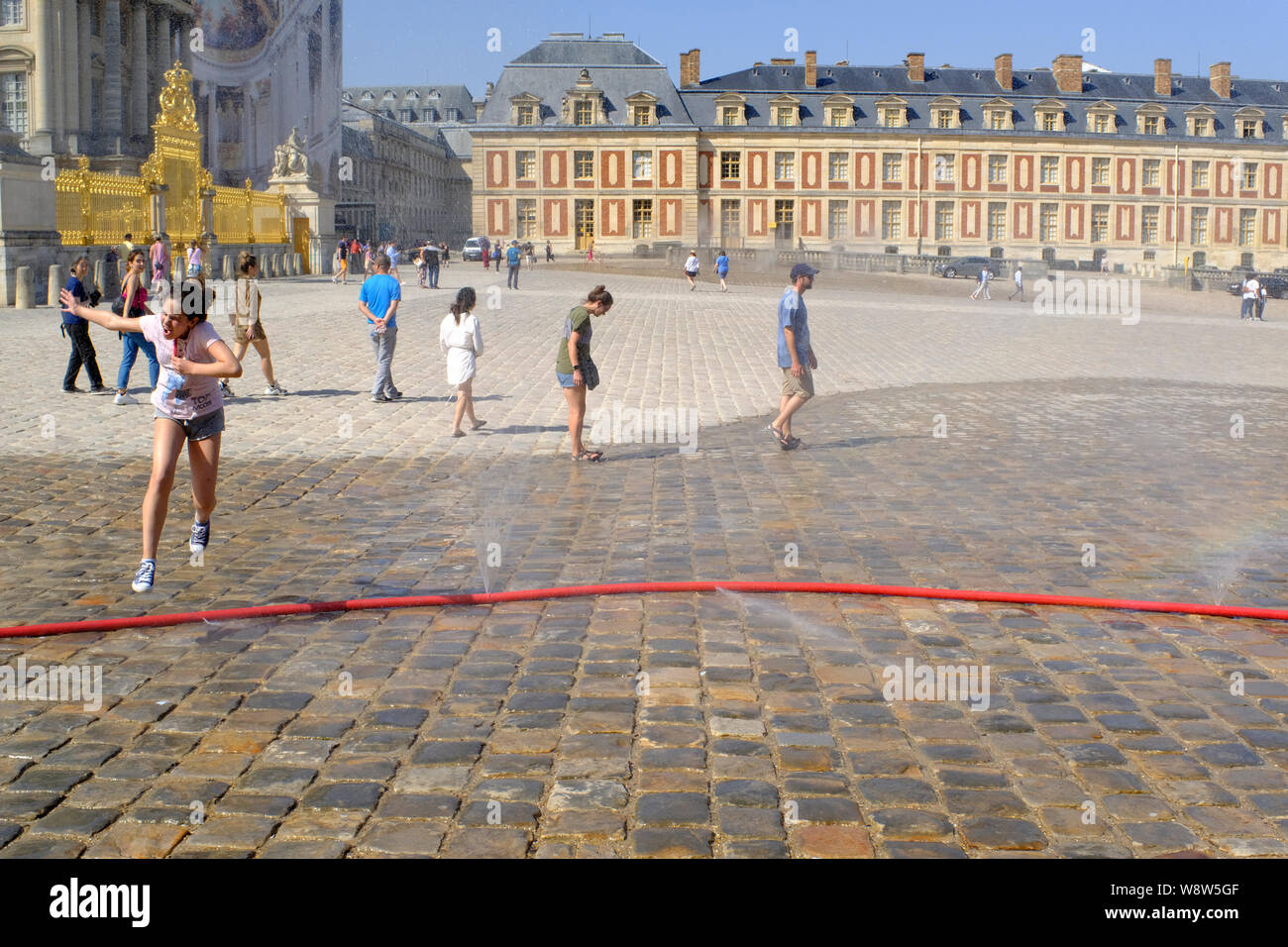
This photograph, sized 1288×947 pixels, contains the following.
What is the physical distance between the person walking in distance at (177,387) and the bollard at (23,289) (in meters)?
20.3

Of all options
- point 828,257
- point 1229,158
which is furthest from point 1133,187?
point 828,257

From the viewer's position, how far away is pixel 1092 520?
336 inches

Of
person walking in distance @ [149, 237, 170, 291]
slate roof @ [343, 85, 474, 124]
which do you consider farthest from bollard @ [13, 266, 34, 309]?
slate roof @ [343, 85, 474, 124]

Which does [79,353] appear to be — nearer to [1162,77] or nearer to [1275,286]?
[1275,286]

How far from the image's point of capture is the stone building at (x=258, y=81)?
196ft

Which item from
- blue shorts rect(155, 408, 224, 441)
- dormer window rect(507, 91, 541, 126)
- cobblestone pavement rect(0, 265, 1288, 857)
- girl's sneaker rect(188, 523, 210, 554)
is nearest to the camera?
cobblestone pavement rect(0, 265, 1288, 857)

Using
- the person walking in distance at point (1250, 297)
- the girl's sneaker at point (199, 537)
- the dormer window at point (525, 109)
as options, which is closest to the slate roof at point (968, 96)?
the dormer window at point (525, 109)

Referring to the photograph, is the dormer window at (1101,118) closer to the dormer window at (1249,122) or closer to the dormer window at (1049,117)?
the dormer window at (1049,117)

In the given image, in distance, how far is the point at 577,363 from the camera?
11117 millimetres

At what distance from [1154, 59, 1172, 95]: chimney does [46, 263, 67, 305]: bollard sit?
72485mm

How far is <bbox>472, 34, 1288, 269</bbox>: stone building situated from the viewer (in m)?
75.7

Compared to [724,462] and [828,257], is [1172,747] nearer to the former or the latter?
[724,462]

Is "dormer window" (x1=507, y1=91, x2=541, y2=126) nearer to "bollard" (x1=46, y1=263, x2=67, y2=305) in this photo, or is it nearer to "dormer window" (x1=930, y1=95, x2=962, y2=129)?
"dormer window" (x1=930, y1=95, x2=962, y2=129)

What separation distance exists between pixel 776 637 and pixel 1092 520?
3.44 m
